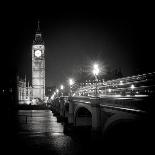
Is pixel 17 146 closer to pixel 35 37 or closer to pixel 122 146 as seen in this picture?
pixel 122 146

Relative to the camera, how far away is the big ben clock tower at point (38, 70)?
156875 millimetres

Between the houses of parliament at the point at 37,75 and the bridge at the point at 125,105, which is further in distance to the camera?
the houses of parliament at the point at 37,75

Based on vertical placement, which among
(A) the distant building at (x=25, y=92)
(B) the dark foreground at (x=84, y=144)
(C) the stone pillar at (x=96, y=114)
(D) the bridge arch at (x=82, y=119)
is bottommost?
(B) the dark foreground at (x=84, y=144)

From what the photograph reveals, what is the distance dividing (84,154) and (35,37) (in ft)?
529

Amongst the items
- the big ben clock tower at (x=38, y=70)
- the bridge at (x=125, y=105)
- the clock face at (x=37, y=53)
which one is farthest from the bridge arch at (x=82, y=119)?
the clock face at (x=37, y=53)

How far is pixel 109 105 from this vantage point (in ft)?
48.2

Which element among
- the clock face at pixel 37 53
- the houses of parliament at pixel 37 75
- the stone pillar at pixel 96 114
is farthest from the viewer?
the clock face at pixel 37 53

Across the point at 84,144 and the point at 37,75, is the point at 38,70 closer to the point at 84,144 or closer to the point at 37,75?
the point at 37,75

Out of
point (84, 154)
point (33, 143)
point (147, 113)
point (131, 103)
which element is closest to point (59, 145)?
point (33, 143)

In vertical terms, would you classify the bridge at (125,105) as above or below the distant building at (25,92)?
below

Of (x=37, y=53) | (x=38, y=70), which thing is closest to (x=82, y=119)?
(x=38, y=70)

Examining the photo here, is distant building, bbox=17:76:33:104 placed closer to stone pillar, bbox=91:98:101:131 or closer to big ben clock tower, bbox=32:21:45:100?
big ben clock tower, bbox=32:21:45:100

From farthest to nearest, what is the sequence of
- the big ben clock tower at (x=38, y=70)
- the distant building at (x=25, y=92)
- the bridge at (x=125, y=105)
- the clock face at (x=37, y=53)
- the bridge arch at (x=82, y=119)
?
the clock face at (x=37, y=53)
the big ben clock tower at (x=38, y=70)
the distant building at (x=25, y=92)
the bridge arch at (x=82, y=119)
the bridge at (x=125, y=105)

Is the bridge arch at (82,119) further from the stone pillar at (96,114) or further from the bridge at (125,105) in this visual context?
the bridge at (125,105)
